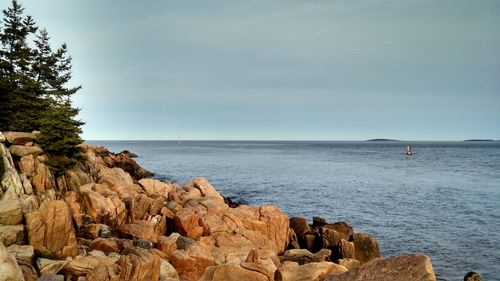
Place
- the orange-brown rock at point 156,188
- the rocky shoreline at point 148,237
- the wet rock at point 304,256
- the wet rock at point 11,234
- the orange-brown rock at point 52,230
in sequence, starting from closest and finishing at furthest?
1. the rocky shoreline at point 148,237
2. the wet rock at point 11,234
3. the orange-brown rock at point 52,230
4. the wet rock at point 304,256
5. the orange-brown rock at point 156,188

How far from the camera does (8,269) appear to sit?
36.6ft

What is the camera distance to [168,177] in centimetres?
6862

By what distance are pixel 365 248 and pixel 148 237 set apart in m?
12.9

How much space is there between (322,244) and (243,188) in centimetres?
3034

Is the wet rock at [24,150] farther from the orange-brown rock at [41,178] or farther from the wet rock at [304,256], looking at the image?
the wet rock at [304,256]

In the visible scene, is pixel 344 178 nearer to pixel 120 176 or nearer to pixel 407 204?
pixel 407 204

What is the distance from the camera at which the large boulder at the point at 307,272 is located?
1447cm

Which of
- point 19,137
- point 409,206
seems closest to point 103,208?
point 19,137

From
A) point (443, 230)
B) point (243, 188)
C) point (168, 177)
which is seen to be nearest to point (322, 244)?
point (443, 230)

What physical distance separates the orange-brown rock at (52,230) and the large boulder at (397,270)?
1172 cm

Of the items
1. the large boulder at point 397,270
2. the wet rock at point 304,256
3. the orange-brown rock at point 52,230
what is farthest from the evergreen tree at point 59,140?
the large boulder at point 397,270

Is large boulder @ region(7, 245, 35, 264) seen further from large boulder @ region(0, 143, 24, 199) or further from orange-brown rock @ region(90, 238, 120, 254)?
large boulder @ region(0, 143, 24, 199)

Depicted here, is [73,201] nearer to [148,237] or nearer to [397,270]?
[148,237]

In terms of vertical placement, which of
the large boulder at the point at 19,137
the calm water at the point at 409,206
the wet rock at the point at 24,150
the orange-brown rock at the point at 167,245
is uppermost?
the large boulder at the point at 19,137
